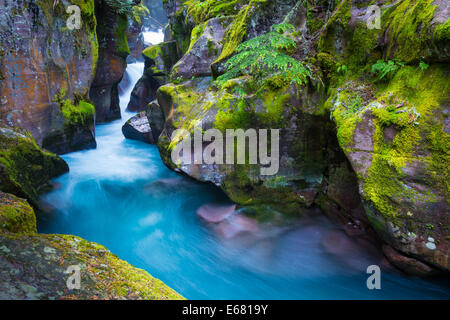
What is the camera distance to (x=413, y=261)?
3.92 m

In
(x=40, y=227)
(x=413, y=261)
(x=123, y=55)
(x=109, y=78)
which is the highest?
(x=123, y=55)

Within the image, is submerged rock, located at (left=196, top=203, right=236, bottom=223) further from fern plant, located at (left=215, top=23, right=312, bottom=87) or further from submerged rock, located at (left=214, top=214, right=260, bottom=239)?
fern plant, located at (left=215, top=23, right=312, bottom=87)

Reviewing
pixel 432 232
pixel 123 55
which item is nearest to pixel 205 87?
pixel 432 232

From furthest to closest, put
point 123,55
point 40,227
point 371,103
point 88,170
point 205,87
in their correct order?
A: 1. point 123,55
2. point 88,170
3. point 205,87
4. point 40,227
5. point 371,103

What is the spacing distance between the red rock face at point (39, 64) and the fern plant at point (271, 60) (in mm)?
5832

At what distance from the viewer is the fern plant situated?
15.6ft

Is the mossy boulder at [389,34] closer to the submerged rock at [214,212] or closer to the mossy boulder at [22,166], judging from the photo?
the submerged rock at [214,212]

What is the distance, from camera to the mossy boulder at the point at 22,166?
5094 millimetres

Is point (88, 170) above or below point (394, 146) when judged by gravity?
below

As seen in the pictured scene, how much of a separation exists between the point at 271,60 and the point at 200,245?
13.6 ft

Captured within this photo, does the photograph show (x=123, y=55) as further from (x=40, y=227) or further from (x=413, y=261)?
(x=413, y=261)

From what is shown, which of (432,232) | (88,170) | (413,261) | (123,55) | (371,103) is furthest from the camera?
(123,55)

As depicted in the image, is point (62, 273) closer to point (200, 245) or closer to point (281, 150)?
point (200, 245)

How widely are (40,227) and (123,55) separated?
10.2 metres
